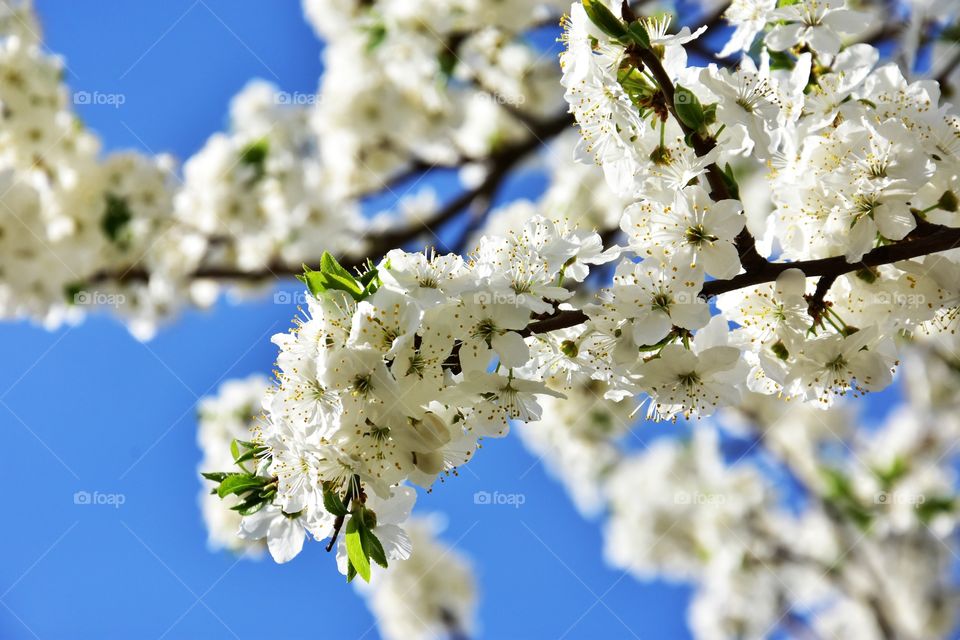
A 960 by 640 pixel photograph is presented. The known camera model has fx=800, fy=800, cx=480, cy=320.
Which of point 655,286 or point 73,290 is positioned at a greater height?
point 73,290

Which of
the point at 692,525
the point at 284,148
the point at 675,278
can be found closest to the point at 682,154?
the point at 675,278

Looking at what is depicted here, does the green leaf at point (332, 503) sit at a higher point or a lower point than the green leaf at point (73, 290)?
lower

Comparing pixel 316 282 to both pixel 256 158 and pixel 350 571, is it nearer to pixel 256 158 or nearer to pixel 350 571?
pixel 350 571

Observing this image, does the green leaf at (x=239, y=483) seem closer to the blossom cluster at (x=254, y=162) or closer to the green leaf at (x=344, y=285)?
the green leaf at (x=344, y=285)

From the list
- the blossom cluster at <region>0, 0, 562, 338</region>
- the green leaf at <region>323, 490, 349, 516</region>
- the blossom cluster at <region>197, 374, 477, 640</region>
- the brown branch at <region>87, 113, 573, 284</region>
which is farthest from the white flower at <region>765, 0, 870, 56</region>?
the blossom cluster at <region>197, 374, 477, 640</region>

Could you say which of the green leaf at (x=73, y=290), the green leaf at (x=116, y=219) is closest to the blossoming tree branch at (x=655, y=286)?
the green leaf at (x=73, y=290)

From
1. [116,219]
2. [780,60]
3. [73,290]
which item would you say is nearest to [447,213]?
[116,219]

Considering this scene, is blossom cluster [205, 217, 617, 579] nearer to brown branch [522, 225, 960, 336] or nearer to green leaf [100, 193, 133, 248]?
brown branch [522, 225, 960, 336]
